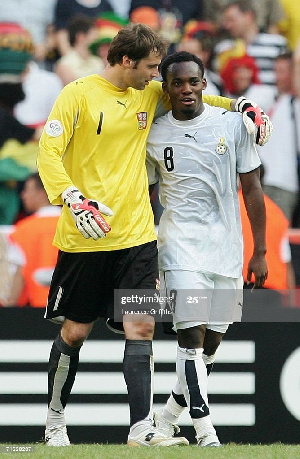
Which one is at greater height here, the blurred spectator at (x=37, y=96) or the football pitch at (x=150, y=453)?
the blurred spectator at (x=37, y=96)

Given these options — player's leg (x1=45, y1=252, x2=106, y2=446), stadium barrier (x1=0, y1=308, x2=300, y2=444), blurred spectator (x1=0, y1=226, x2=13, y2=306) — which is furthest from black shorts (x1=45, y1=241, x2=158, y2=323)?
blurred spectator (x1=0, y1=226, x2=13, y2=306)

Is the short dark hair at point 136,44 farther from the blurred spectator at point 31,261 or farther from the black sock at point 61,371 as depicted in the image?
the blurred spectator at point 31,261

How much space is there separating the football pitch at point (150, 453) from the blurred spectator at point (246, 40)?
4882mm

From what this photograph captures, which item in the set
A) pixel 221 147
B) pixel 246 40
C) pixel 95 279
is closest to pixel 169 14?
pixel 246 40

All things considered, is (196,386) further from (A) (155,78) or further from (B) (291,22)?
(B) (291,22)

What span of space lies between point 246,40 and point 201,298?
4.51 meters

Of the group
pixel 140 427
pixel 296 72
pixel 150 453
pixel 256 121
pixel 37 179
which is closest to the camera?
pixel 150 453

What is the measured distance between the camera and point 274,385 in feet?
20.6

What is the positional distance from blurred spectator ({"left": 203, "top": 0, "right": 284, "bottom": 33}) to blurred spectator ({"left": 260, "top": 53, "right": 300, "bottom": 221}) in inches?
36.0

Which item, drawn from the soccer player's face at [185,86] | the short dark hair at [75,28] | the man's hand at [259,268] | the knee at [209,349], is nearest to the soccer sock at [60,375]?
the knee at [209,349]

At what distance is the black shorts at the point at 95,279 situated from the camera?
5.02 metres

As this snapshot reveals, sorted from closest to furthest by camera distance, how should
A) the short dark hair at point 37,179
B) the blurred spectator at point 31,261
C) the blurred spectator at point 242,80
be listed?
the blurred spectator at point 31,261
the short dark hair at point 37,179
the blurred spectator at point 242,80

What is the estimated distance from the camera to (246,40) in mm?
8961

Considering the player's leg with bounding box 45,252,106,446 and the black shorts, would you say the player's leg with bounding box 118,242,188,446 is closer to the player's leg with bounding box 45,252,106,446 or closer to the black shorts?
the black shorts
